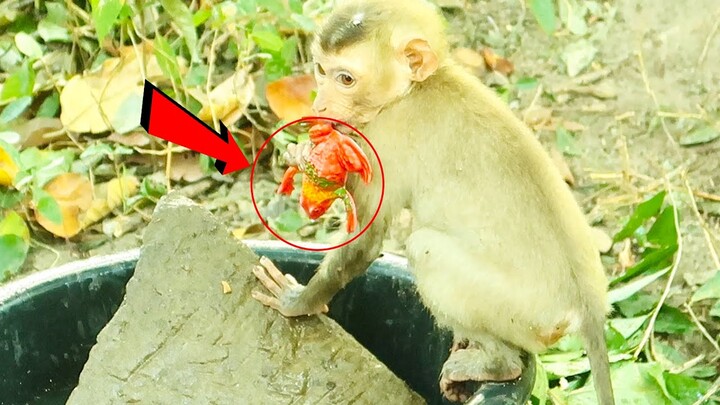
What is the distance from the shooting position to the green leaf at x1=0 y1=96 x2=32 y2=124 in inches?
111

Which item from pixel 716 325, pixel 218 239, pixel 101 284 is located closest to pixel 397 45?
pixel 218 239

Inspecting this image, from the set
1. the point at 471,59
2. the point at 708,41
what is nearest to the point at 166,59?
the point at 471,59

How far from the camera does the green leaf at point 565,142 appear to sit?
329cm

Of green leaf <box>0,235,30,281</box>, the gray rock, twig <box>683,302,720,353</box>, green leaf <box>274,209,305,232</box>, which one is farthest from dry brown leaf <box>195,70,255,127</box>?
twig <box>683,302,720,353</box>

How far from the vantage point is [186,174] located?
3.07 meters

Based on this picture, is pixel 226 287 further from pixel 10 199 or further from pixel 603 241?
pixel 603 241

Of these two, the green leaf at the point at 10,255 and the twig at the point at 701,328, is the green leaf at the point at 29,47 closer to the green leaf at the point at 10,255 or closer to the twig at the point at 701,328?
the green leaf at the point at 10,255

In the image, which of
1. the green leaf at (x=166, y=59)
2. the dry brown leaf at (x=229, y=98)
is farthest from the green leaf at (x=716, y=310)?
the green leaf at (x=166, y=59)

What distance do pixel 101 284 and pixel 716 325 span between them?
5.18 feet

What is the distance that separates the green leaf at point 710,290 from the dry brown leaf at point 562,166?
68 centimetres

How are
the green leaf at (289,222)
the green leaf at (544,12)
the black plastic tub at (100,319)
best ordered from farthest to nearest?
the green leaf at (289,222) → the green leaf at (544,12) → the black plastic tub at (100,319)

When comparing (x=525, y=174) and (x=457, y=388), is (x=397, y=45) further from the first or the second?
(x=457, y=388)

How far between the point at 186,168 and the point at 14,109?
54cm

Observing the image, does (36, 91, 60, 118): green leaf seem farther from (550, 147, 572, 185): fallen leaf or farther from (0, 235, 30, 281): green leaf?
(550, 147, 572, 185): fallen leaf
